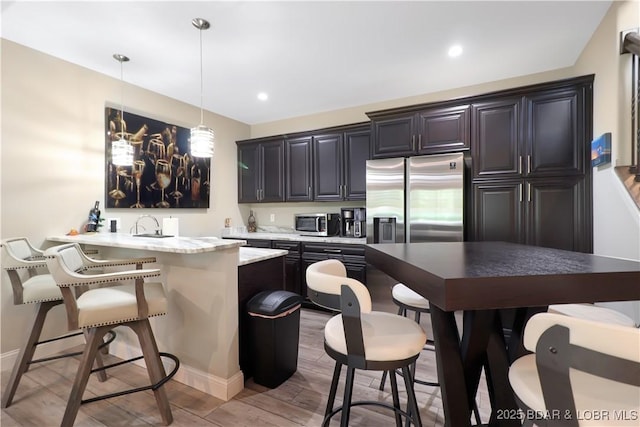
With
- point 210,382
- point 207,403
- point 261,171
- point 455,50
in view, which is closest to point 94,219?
point 210,382

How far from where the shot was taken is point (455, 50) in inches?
103

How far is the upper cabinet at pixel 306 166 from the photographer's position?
3695mm

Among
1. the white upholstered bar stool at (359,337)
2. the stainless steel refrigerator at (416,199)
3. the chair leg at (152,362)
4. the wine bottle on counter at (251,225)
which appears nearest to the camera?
the white upholstered bar stool at (359,337)

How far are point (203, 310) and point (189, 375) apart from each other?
50 cm

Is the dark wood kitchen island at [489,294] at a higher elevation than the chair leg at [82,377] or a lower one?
higher

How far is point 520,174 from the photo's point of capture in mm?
2678

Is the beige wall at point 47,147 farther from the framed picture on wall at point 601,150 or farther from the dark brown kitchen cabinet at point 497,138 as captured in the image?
the framed picture on wall at point 601,150

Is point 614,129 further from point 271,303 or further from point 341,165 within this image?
point 271,303

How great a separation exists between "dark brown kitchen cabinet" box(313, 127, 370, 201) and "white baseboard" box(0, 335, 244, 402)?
95.2 inches

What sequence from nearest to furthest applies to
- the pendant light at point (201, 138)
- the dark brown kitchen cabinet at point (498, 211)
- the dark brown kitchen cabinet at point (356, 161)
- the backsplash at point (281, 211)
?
the pendant light at point (201, 138), the dark brown kitchen cabinet at point (498, 211), the dark brown kitchen cabinet at point (356, 161), the backsplash at point (281, 211)

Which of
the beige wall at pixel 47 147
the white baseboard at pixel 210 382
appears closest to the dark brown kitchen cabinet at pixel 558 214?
the white baseboard at pixel 210 382

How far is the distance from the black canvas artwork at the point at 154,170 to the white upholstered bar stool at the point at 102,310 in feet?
4.84

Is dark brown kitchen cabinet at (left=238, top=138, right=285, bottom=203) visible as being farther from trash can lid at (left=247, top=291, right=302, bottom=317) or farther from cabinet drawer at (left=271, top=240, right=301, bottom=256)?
trash can lid at (left=247, top=291, right=302, bottom=317)

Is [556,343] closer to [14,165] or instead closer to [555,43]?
[555,43]
